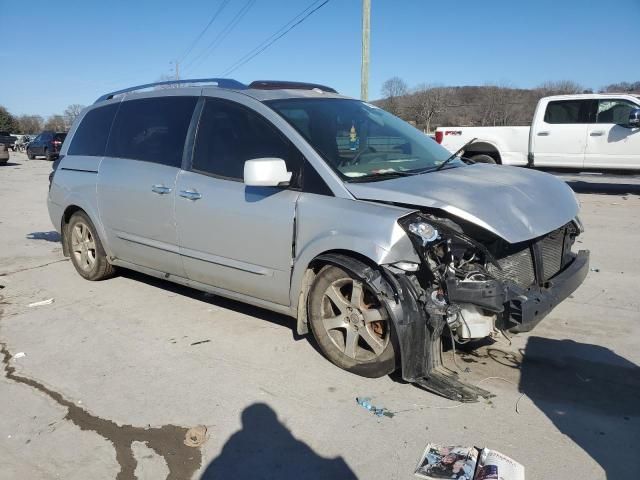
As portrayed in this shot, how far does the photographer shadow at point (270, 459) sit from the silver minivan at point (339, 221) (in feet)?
2.61

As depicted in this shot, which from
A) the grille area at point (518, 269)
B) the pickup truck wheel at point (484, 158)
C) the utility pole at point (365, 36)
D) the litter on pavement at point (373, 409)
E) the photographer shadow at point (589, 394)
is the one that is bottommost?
the litter on pavement at point (373, 409)

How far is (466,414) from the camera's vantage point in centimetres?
314

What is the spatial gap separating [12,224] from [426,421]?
30.6ft

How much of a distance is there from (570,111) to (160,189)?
10586 millimetres

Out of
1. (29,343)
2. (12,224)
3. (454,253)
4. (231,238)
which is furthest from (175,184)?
(12,224)

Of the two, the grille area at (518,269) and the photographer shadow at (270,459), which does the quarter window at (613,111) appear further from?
the photographer shadow at (270,459)

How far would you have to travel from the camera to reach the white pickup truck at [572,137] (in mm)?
11539

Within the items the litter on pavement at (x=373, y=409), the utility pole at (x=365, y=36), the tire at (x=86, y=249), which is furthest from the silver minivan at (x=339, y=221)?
the utility pole at (x=365, y=36)

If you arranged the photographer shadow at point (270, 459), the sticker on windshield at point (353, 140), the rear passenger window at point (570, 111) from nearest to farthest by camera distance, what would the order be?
the photographer shadow at point (270, 459)
the sticker on windshield at point (353, 140)
the rear passenger window at point (570, 111)

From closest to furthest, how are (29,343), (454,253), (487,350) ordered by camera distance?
1. (454,253)
2. (487,350)
3. (29,343)

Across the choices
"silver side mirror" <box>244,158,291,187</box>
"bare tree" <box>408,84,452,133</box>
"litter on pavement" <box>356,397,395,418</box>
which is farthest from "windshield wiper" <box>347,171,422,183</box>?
"bare tree" <box>408,84,452,133</box>

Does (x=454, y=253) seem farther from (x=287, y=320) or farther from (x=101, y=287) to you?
(x=101, y=287)

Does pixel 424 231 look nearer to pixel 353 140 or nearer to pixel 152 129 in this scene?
pixel 353 140

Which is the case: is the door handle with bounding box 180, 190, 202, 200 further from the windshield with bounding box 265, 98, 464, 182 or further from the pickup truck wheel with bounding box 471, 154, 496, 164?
the pickup truck wheel with bounding box 471, 154, 496, 164
